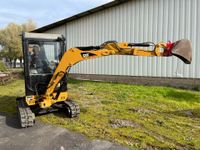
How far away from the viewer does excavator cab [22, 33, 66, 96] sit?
7.54m

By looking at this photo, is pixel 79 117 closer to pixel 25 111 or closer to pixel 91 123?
pixel 91 123

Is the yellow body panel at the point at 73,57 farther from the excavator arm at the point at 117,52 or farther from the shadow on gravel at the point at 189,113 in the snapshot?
the shadow on gravel at the point at 189,113

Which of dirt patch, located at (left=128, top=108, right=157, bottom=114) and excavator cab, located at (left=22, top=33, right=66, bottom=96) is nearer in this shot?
excavator cab, located at (left=22, top=33, right=66, bottom=96)

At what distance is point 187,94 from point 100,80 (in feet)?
19.1

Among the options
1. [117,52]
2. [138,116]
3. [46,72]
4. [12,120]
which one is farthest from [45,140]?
[138,116]

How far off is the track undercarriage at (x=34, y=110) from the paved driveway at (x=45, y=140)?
21cm

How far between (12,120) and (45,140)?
224cm

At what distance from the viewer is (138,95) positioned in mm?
11039

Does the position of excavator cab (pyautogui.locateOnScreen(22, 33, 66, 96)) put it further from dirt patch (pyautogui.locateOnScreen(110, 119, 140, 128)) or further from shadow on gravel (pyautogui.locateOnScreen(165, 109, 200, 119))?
shadow on gravel (pyautogui.locateOnScreen(165, 109, 200, 119))

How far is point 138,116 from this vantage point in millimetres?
7930

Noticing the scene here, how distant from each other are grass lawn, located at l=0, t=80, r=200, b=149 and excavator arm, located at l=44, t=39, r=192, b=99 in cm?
137

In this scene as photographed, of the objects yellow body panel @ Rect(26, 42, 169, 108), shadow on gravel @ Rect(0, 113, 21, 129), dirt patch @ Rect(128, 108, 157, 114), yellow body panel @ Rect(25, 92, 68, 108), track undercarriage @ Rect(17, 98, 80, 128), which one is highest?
yellow body panel @ Rect(26, 42, 169, 108)

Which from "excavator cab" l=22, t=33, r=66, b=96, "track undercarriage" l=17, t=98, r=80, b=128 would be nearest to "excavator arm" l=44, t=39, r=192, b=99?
"excavator cab" l=22, t=33, r=66, b=96

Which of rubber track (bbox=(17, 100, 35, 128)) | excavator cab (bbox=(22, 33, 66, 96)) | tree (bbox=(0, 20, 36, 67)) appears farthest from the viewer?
tree (bbox=(0, 20, 36, 67))
